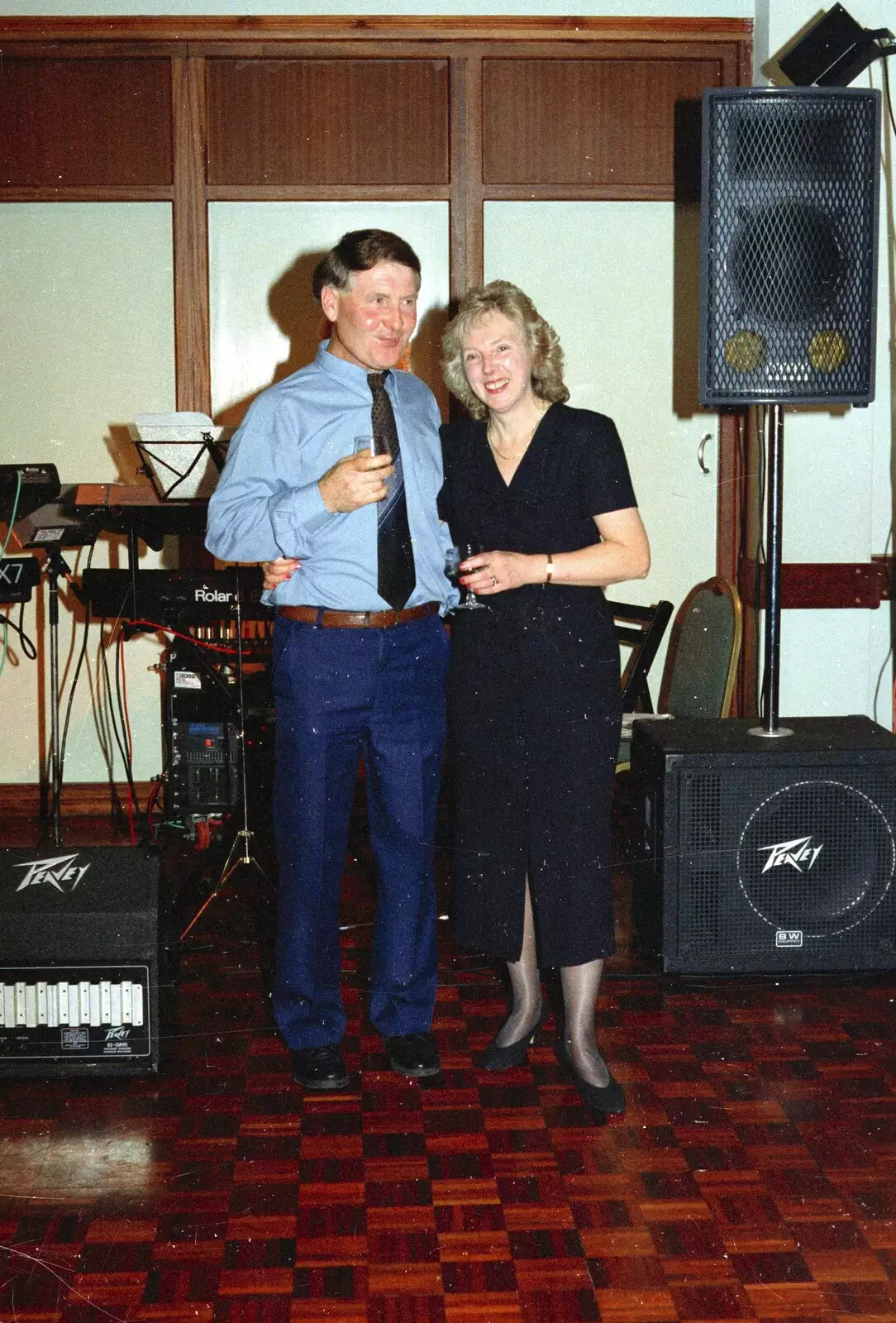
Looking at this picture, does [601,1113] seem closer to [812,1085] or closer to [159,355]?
[812,1085]

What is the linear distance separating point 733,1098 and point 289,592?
1364 mm

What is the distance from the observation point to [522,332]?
2.66 metres

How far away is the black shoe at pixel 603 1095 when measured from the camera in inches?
109

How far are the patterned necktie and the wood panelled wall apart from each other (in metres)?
2.47

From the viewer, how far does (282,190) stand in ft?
16.4

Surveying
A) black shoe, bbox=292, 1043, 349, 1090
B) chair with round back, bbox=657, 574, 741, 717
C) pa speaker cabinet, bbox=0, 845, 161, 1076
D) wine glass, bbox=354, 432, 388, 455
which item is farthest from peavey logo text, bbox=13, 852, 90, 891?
chair with round back, bbox=657, 574, 741, 717

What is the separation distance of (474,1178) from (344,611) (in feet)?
3.55

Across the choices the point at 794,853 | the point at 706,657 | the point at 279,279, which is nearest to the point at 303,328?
the point at 279,279

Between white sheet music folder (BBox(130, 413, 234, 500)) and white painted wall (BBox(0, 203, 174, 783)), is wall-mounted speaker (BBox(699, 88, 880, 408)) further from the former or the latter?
white painted wall (BBox(0, 203, 174, 783))

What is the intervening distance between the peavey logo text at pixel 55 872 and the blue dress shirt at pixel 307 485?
770 millimetres

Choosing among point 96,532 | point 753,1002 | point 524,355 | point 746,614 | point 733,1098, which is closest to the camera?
point 524,355

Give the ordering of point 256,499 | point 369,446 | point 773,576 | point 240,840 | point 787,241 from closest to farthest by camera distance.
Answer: point 369,446 < point 256,499 < point 787,241 < point 773,576 < point 240,840

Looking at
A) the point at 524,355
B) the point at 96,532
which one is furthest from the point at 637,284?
the point at 524,355

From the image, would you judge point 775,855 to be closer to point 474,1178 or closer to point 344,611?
point 474,1178
